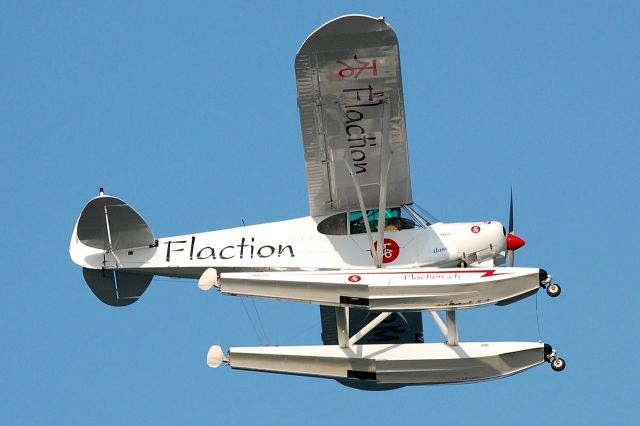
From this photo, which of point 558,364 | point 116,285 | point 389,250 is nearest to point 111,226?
point 116,285

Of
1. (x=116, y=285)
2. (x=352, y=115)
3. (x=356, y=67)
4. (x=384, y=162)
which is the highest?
(x=356, y=67)

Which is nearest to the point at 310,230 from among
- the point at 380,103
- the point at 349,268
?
the point at 349,268

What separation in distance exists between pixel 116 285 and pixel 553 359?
24.7 feet

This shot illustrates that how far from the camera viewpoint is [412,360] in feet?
69.2

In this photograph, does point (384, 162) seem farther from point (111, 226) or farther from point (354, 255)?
point (111, 226)

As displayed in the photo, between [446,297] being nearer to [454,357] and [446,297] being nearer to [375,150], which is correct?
[454,357]

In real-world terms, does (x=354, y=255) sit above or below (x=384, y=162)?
below

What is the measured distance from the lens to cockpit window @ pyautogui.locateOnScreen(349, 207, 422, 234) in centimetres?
2300

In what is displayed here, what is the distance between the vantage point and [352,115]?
22172mm

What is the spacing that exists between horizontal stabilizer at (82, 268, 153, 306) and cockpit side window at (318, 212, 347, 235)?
10.2 feet

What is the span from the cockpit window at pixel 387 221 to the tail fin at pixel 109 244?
343 centimetres

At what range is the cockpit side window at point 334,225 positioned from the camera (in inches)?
909

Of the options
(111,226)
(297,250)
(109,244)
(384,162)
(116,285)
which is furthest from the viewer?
(116,285)

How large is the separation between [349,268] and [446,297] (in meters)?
2.23
